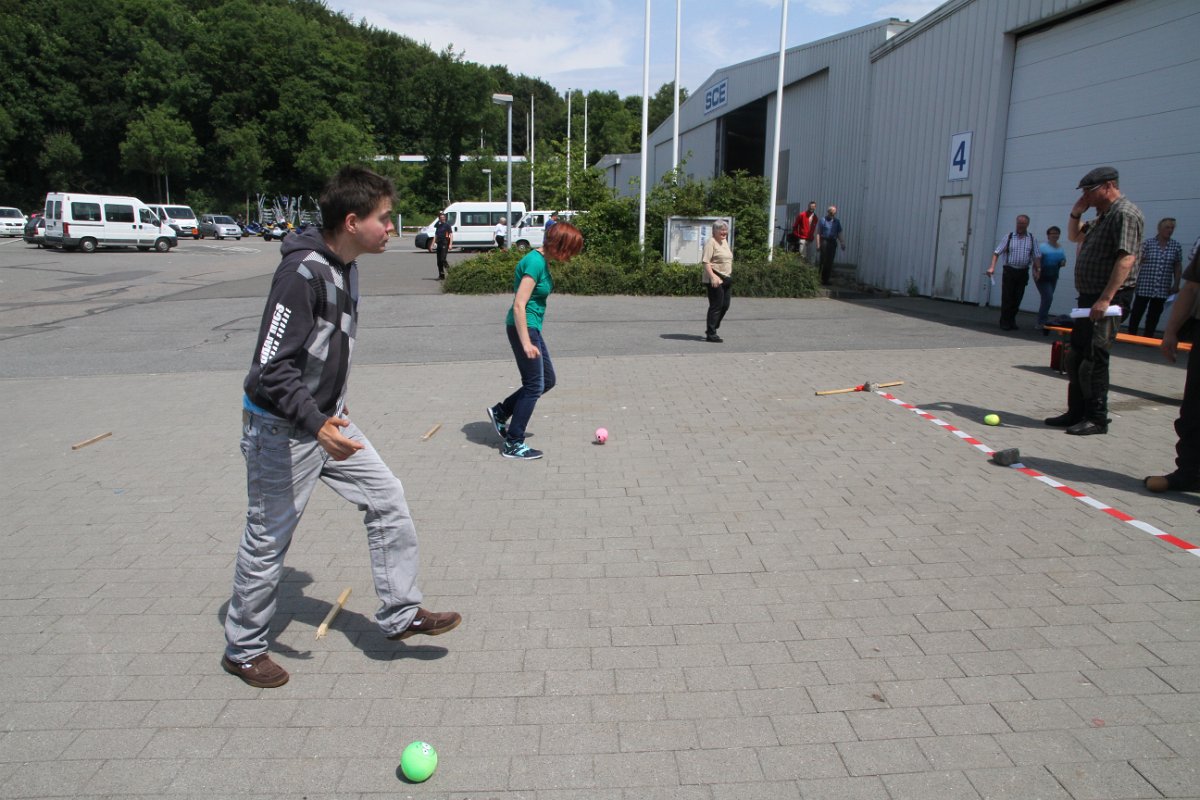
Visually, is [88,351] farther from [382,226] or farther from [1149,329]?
[1149,329]

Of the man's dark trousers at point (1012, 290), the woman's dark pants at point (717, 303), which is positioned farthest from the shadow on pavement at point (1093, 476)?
the man's dark trousers at point (1012, 290)

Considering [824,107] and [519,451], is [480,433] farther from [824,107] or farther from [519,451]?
[824,107]

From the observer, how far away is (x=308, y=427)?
2.93 meters

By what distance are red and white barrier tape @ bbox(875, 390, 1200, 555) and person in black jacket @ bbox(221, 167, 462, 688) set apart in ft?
13.7

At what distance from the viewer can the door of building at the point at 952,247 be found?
17.2 meters

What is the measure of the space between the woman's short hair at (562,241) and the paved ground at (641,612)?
5.17 feet

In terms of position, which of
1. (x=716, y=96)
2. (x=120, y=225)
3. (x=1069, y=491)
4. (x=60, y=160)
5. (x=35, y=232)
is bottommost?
(x=1069, y=491)

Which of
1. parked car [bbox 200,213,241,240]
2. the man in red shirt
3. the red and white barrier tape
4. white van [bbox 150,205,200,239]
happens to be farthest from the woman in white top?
parked car [bbox 200,213,241,240]

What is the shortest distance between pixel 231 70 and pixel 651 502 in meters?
83.6

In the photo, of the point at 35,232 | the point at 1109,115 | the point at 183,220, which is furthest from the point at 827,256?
the point at 183,220

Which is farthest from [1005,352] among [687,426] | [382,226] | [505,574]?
[382,226]

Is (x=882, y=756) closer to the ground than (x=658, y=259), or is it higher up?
closer to the ground

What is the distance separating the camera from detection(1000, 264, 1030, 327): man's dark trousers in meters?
13.4

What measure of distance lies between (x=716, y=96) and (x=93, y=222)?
26197 mm
